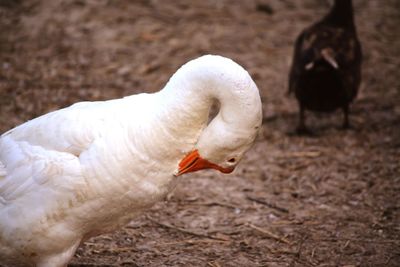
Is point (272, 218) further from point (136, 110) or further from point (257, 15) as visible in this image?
point (257, 15)

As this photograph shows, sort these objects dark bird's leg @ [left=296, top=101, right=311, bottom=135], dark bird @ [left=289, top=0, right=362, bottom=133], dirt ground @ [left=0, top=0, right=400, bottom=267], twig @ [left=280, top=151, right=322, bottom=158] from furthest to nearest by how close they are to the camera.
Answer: dark bird's leg @ [left=296, top=101, right=311, bottom=135] → dark bird @ [left=289, top=0, right=362, bottom=133] → twig @ [left=280, top=151, right=322, bottom=158] → dirt ground @ [left=0, top=0, right=400, bottom=267]

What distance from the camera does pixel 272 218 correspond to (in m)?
5.03

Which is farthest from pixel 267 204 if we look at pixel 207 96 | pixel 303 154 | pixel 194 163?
pixel 207 96

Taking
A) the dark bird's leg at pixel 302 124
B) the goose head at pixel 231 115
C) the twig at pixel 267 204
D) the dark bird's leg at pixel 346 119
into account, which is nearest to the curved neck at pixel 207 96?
the goose head at pixel 231 115

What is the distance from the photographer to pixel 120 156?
124 inches

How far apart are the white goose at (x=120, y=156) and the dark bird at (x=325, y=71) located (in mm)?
3672

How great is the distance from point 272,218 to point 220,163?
1940 mm

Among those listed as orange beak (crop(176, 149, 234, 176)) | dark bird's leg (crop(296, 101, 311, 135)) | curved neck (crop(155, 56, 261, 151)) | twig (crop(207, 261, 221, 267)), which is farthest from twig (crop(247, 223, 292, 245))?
dark bird's leg (crop(296, 101, 311, 135))

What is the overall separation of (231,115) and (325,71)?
384 centimetres

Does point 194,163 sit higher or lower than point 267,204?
higher

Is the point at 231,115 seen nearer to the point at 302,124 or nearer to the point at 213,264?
the point at 213,264

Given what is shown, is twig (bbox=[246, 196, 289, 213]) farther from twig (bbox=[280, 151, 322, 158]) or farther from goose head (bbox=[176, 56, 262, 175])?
goose head (bbox=[176, 56, 262, 175])

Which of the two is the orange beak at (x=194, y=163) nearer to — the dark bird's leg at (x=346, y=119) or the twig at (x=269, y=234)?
the twig at (x=269, y=234)

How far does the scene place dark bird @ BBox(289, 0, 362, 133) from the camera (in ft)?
21.9
